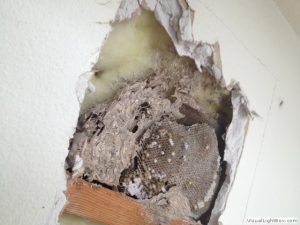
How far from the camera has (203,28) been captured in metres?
1.19

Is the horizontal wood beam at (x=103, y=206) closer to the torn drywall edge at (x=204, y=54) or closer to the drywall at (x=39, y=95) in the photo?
the drywall at (x=39, y=95)

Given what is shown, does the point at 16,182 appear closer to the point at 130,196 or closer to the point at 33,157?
the point at 33,157

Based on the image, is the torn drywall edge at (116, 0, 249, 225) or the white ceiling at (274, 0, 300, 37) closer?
the torn drywall edge at (116, 0, 249, 225)

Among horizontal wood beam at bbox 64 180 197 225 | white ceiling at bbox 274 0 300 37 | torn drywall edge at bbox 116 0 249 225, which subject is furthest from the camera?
white ceiling at bbox 274 0 300 37

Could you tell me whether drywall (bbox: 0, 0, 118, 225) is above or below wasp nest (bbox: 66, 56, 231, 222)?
above

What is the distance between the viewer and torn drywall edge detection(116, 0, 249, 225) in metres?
1.01

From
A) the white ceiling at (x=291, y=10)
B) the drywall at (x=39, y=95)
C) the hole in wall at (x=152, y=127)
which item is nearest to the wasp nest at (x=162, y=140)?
the hole in wall at (x=152, y=127)

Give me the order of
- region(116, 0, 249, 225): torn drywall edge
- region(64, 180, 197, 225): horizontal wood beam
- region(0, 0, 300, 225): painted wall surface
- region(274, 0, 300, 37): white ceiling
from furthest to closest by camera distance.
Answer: region(274, 0, 300, 37): white ceiling < region(116, 0, 249, 225): torn drywall edge < region(64, 180, 197, 225): horizontal wood beam < region(0, 0, 300, 225): painted wall surface

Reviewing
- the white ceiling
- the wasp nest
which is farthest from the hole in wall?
the white ceiling

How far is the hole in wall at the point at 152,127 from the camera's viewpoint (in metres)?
0.94

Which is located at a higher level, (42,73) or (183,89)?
(42,73)

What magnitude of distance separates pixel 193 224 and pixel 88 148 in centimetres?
62

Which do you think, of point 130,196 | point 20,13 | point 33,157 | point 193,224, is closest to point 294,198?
point 193,224

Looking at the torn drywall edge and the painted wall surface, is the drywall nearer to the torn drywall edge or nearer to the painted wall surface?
the painted wall surface
